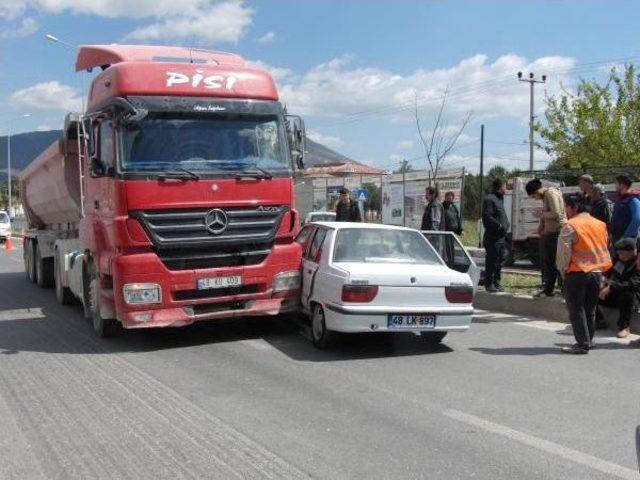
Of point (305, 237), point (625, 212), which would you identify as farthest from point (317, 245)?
point (625, 212)

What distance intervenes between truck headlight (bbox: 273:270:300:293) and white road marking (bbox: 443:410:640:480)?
11.7 feet

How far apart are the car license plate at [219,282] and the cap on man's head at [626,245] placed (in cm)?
478

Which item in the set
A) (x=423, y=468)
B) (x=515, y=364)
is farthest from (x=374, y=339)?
(x=423, y=468)

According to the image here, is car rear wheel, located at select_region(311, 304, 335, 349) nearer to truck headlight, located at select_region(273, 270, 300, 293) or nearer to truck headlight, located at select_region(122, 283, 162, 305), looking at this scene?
truck headlight, located at select_region(273, 270, 300, 293)

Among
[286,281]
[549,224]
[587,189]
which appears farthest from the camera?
[549,224]

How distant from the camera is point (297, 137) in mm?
9250

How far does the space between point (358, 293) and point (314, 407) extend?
207 centimetres

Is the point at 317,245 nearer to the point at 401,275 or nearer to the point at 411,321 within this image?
the point at 401,275

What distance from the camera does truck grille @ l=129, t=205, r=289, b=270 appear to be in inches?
327

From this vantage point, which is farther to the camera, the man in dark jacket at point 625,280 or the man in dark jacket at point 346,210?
the man in dark jacket at point 346,210

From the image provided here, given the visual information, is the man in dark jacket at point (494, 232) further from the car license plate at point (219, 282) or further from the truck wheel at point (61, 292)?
the truck wheel at point (61, 292)

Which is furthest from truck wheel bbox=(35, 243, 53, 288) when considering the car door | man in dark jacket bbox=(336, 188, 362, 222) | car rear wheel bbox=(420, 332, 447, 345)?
car rear wheel bbox=(420, 332, 447, 345)

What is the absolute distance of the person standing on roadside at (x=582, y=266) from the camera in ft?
26.6

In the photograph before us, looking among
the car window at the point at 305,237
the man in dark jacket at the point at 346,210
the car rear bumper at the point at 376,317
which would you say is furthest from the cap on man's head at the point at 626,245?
the man in dark jacket at the point at 346,210
